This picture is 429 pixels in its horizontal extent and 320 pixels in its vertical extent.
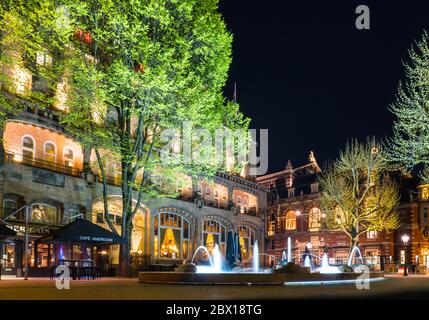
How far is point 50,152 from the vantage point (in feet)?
113

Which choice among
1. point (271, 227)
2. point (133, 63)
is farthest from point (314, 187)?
point (133, 63)

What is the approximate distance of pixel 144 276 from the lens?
70.4 ft

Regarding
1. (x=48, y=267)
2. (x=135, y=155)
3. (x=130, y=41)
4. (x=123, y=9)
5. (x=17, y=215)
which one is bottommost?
(x=48, y=267)

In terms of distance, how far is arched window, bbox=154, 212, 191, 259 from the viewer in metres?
43.8

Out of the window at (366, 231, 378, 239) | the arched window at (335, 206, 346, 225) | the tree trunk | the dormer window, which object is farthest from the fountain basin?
the dormer window

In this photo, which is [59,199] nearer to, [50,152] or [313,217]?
[50,152]

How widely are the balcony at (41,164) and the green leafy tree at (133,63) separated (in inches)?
200

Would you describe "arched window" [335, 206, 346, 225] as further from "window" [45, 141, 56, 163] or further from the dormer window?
"window" [45, 141, 56, 163]

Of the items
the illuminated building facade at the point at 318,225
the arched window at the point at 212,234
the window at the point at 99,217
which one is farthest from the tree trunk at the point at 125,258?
the illuminated building facade at the point at 318,225

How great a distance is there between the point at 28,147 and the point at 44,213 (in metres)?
4.44

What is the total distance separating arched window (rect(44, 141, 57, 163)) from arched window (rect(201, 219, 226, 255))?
18686 mm
